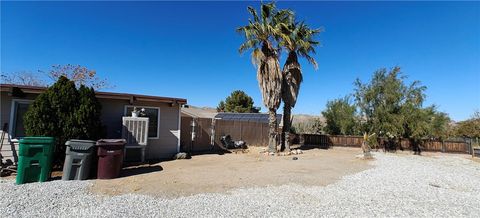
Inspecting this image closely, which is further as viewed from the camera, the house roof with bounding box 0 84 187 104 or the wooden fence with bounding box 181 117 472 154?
the wooden fence with bounding box 181 117 472 154

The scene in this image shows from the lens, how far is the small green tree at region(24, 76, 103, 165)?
263 inches

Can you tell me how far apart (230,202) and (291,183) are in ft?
7.44

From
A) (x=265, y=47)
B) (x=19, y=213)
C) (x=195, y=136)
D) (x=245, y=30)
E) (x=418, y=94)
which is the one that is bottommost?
(x=19, y=213)

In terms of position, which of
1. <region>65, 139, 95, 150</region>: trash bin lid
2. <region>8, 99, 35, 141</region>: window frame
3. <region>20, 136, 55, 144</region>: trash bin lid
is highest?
<region>8, 99, 35, 141</region>: window frame

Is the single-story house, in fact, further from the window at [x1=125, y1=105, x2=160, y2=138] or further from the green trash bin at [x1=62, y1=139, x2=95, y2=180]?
the green trash bin at [x1=62, y1=139, x2=95, y2=180]

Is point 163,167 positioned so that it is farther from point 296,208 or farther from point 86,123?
point 296,208

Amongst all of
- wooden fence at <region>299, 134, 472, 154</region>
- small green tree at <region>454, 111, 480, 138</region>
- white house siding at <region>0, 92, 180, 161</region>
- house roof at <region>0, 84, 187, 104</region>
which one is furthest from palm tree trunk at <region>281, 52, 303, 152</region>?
small green tree at <region>454, 111, 480, 138</region>

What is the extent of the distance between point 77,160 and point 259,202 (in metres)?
4.79

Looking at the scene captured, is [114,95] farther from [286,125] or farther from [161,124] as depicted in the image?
[286,125]

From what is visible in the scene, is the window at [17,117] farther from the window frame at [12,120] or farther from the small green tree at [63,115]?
the small green tree at [63,115]

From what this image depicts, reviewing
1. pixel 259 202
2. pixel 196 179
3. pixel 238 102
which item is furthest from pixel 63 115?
pixel 238 102

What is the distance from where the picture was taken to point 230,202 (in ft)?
15.1

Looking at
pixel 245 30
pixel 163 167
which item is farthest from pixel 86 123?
pixel 245 30

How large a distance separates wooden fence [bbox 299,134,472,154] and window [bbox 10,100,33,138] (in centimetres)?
1670
